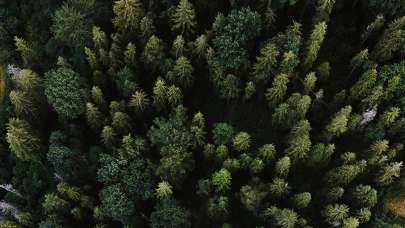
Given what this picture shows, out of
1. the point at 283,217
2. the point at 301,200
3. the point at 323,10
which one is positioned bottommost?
the point at 283,217

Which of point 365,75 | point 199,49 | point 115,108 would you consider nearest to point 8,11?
→ point 115,108

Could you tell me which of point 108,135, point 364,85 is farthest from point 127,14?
point 364,85

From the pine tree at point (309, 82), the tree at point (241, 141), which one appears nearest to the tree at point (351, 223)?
the tree at point (241, 141)

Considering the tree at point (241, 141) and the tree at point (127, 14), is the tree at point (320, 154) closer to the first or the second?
the tree at point (241, 141)

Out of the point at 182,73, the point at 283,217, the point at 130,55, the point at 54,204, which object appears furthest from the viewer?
the point at 130,55

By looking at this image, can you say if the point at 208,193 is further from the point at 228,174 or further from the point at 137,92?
the point at 137,92

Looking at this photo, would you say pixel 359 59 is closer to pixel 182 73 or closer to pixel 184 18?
pixel 182 73
